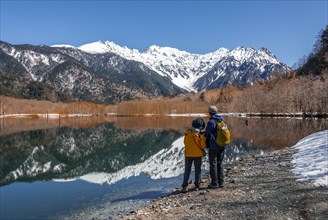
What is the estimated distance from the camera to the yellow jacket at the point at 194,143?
15141 millimetres

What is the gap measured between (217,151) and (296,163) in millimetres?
7367

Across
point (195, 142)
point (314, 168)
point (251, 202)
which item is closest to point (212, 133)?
point (195, 142)

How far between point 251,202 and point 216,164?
120 inches

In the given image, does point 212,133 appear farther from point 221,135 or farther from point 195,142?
point 195,142

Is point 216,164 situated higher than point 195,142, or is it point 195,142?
point 195,142

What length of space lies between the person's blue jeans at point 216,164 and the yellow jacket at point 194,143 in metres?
0.46

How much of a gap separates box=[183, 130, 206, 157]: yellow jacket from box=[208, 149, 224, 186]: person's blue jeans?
0.46 metres

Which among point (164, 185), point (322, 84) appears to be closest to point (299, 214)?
point (164, 185)

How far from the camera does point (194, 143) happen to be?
1527cm

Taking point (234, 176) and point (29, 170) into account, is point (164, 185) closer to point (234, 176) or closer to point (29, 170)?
point (234, 176)

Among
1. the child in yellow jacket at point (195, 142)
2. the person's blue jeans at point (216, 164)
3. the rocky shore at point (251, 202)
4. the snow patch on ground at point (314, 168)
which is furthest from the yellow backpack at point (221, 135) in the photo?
the snow patch on ground at point (314, 168)

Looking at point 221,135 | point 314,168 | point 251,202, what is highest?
point 221,135

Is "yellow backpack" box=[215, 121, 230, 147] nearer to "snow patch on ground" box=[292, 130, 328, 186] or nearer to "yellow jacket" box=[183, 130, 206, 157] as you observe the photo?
"yellow jacket" box=[183, 130, 206, 157]

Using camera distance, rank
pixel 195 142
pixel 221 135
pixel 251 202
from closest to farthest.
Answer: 1. pixel 251 202
2. pixel 221 135
3. pixel 195 142
